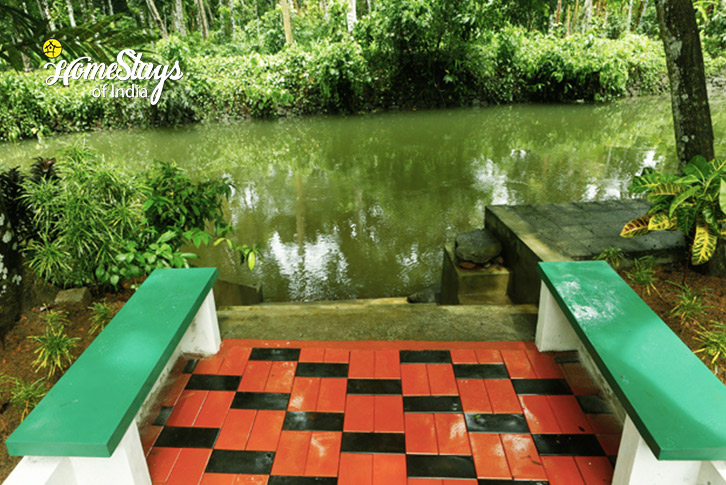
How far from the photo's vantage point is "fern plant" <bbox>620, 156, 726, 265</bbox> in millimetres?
2648

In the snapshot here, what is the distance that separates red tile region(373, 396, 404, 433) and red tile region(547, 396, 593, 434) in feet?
2.21

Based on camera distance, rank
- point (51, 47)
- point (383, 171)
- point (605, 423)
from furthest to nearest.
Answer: point (383, 171) → point (51, 47) → point (605, 423)

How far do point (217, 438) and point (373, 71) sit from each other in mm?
14853

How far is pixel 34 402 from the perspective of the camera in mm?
2285

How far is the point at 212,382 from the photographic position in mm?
2338

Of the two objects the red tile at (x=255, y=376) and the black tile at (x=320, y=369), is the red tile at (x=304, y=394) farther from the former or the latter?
the red tile at (x=255, y=376)

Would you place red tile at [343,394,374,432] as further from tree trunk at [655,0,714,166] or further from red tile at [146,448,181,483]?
tree trunk at [655,0,714,166]

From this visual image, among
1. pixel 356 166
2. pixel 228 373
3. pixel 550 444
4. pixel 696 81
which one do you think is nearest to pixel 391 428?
pixel 550 444

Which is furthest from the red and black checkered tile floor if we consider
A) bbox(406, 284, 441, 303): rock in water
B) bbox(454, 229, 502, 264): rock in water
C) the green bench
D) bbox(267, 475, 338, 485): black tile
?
bbox(406, 284, 441, 303): rock in water

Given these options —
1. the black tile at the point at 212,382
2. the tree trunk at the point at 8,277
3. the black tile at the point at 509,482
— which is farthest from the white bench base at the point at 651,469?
the tree trunk at the point at 8,277

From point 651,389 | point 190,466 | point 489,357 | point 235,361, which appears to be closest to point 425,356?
point 489,357

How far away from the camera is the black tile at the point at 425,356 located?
2.43 m

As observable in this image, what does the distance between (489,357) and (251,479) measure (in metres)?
1.28

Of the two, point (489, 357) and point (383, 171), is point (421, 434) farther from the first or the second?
point (383, 171)
